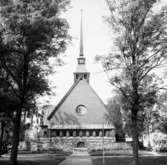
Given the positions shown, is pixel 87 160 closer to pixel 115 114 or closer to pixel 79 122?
pixel 115 114

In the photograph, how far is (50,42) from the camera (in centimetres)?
2056

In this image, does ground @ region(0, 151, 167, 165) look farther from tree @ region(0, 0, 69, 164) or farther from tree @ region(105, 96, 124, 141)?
tree @ region(105, 96, 124, 141)

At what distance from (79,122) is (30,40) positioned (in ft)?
112

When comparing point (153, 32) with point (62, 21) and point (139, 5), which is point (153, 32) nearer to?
point (139, 5)

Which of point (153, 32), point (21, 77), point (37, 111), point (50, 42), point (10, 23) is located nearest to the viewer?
point (10, 23)

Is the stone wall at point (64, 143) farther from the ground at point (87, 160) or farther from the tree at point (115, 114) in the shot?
the ground at point (87, 160)

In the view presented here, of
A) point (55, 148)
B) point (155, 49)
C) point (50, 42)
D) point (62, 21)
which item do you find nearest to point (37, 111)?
point (50, 42)

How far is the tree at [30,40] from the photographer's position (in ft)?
59.0

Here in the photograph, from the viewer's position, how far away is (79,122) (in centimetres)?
5097

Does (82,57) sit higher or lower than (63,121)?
higher

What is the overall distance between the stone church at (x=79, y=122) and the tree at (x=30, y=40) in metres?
28.0

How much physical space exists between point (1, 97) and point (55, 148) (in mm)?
30339

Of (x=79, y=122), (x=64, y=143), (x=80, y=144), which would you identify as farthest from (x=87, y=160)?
(x=79, y=122)

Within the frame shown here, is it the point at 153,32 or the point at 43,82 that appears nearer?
the point at 153,32
